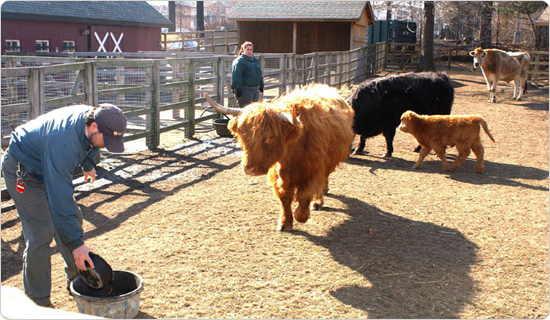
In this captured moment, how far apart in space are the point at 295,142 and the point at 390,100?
15.2 ft

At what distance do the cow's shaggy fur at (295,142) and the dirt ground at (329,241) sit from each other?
48 cm

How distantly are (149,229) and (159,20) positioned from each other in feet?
99.5

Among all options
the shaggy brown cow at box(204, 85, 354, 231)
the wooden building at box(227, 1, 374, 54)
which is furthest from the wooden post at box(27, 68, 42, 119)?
the wooden building at box(227, 1, 374, 54)

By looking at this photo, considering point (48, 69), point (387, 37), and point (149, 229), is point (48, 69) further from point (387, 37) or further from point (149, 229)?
point (387, 37)

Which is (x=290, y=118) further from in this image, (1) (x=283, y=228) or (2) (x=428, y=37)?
(2) (x=428, y=37)

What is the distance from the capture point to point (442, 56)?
36.4 m

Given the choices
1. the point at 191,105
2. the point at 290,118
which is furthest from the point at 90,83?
the point at 290,118

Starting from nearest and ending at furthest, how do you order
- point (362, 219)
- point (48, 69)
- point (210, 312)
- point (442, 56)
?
point (210, 312), point (362, 219), point (48, 69), point (442, 56)

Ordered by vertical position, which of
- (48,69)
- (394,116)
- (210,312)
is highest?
(48,69)

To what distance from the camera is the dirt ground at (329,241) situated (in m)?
4.28

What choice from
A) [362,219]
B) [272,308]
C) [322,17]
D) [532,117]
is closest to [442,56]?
[322,17]

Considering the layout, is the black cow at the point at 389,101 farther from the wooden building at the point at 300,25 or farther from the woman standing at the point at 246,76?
the wooden building at the point at 300,25

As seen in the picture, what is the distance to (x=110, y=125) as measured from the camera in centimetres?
355

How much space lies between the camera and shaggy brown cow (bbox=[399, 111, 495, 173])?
848 centimetres
